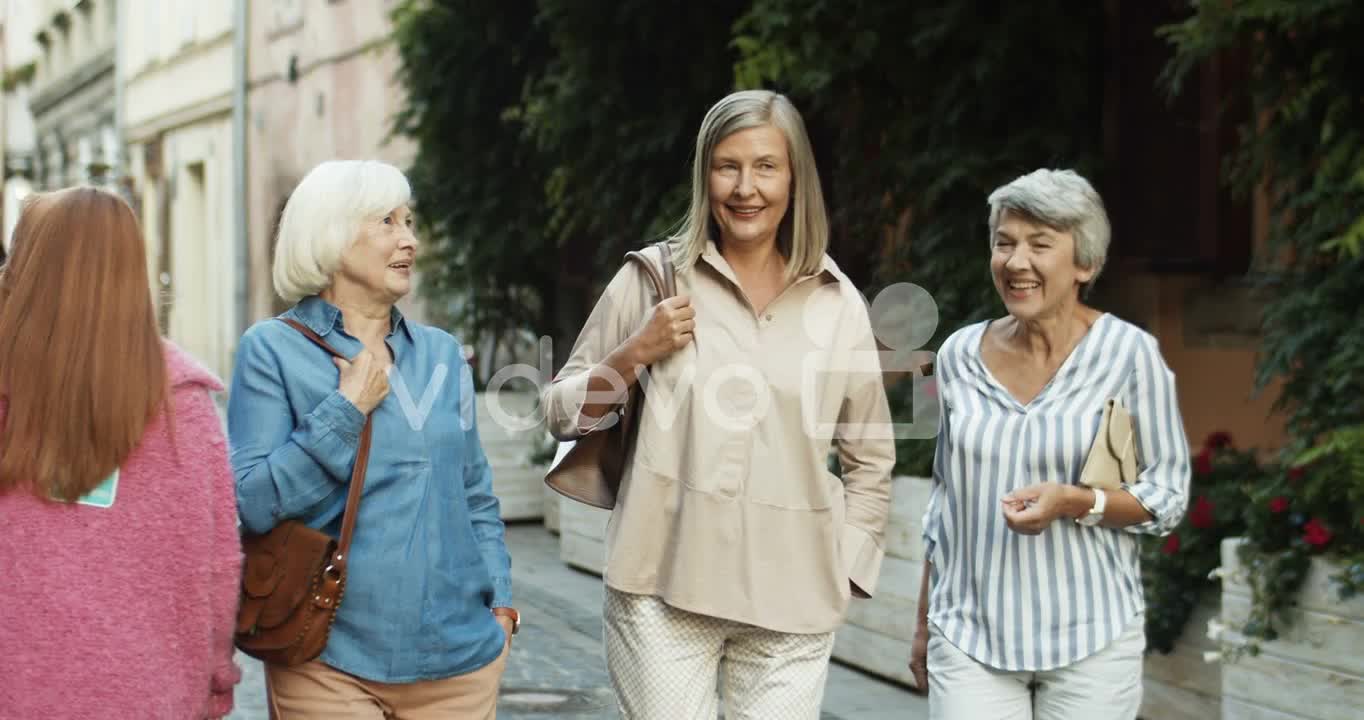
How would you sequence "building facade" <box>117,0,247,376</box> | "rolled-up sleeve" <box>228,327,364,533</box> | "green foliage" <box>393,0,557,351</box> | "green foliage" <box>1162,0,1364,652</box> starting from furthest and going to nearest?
1. "building facade" <box>117,0,247,376</box>
2. "green foliage" <box>393,0,557,351</box>
3. "green foliage" <box>1162,0,1364,652</box>
4. "rolled-up sleeve" <box>228,327,364,533</box>

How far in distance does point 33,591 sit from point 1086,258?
199 centimetres

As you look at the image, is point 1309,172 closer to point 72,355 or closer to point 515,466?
point 72,355

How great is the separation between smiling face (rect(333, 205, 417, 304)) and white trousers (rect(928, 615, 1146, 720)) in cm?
127

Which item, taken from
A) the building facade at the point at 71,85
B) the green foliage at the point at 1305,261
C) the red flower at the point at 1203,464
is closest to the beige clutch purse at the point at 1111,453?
the green foliage at the point at 1305,261

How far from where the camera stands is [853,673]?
6.98 meters

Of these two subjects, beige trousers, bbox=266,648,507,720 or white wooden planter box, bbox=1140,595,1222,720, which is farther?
→ white wooden planter box, bbox=1140,595,1222,720

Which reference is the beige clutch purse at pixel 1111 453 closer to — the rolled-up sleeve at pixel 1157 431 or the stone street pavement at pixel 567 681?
the rolled-up sleeve at pixel 1157 431

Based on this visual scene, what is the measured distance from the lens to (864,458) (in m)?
3.32

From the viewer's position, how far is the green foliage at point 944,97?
714cm

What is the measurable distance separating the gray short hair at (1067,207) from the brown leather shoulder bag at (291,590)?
4.44ft

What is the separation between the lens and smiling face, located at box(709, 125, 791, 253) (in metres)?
3.19

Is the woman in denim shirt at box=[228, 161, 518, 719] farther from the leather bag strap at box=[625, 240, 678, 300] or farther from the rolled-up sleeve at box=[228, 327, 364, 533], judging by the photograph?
the leather bag strap at box=[625, 240, 678, 300]

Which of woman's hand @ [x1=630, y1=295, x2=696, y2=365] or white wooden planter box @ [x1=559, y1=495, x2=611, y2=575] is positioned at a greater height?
woman's hand @ [x1=630, y1=295, x2=696, y2=365]

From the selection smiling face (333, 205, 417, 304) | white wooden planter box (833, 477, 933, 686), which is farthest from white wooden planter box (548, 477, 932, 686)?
smiling face (333, 205, 417, 304)
